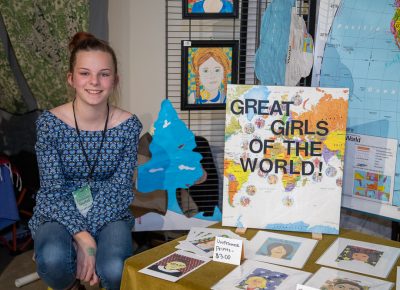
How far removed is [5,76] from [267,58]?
1795 mm

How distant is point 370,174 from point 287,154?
0.50 metres

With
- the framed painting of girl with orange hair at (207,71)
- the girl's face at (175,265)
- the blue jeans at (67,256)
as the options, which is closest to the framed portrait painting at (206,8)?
the framed painting of girl with orange hair at (207,71)

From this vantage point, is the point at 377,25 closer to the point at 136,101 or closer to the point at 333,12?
the point at 333,12

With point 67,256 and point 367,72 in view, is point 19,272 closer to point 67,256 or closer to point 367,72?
point 67,256

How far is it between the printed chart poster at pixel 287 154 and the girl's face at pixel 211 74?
0.63m

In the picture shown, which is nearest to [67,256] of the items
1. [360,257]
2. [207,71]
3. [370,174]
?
[360,257]

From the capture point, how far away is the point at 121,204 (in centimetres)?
176

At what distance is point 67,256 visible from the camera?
160 centimetres

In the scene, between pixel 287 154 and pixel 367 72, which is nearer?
pixel 287 154

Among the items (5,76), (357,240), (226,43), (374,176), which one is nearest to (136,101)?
(5,76)

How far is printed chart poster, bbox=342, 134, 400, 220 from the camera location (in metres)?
1.89

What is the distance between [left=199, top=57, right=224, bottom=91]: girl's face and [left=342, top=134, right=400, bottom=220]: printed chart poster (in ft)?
2.09

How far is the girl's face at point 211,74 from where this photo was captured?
7.34 feet

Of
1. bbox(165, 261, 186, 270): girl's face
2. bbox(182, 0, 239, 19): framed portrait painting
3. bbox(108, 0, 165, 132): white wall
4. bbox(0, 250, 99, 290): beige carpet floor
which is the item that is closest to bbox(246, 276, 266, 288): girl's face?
bbox(165, 261, 186, 270): girl's face
